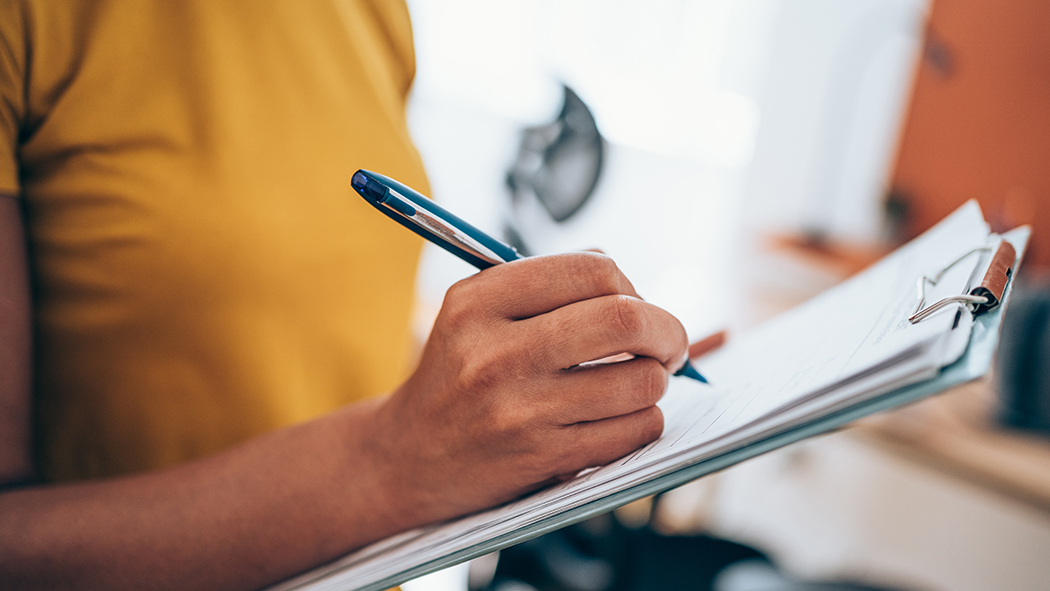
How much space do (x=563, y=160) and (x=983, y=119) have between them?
132 centimetres

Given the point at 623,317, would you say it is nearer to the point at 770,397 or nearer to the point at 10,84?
the point at 770,397

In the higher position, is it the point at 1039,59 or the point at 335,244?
the point at 1039,59

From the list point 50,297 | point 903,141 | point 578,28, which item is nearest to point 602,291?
point 50,297

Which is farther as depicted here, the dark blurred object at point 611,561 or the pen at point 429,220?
the dark blurred object at point 611,561

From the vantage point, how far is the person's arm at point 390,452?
0.99ft

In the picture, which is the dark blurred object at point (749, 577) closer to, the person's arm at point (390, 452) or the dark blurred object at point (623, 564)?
the dark blurred object at point (623, 564)

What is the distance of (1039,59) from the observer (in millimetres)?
1521

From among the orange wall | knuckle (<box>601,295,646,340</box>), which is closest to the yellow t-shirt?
knuckle (<box>601,295,646,340</box>)

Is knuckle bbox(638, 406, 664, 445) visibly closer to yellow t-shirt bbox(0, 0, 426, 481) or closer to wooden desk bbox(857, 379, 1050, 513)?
yellow t-shirt bbox(0, 0, 426, 481)

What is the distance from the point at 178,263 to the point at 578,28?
2.08 meters

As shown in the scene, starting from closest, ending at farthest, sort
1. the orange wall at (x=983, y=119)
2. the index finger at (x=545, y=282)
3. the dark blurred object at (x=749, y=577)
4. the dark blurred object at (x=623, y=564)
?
the index finger at (x=545, y=282)
the dark blurred object at (x=749, y=577)
the dark blurred object at (x=623, y=564)
the orange wall at (x=983, y=119)

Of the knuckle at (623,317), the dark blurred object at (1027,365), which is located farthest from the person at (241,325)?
the dark blurred object at (1027,365)

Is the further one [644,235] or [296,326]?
[644,235]

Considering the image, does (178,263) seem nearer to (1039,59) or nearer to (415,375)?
(415,375)
